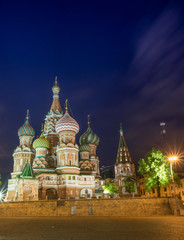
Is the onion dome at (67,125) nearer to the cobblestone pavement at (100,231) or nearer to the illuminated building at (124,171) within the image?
the illuminated building at (124,171)

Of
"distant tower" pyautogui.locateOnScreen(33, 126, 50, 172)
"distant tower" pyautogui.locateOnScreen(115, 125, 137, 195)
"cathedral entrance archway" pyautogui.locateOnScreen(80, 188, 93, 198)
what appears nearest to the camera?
"cathedral entrance archway" pyautogui.locateOnScreen(80, 188, 93, 198)

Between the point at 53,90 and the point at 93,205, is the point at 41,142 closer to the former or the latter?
the point at 53,90

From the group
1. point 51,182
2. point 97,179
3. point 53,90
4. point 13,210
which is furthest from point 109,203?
point 53,90

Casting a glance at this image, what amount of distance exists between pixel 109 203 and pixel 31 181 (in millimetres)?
19793

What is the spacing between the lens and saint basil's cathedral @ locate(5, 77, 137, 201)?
43.1 m

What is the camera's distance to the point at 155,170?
3108cm

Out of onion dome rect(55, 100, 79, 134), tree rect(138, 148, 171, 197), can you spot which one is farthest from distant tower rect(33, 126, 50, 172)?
tree rect(138, 148, 171, 197)

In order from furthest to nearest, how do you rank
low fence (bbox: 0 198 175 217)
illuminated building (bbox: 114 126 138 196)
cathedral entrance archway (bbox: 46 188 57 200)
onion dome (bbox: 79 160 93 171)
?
1. illuminated building (bbox: 114 126 138 196)
2. onion dome (bbox: 79 160 93 171)
3. cathedral entrance archway (bbox: 46 188 57 200)
4. low fence (bbox: 0 198 175 217)

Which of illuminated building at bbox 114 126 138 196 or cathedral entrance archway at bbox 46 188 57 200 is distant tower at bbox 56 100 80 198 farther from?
illuminated building at bbox 114 126 138 196

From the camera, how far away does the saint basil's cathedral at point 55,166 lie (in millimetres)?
43094

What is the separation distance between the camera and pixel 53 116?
62062 mm

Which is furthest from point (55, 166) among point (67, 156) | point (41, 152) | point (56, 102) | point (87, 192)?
point (56, 102)

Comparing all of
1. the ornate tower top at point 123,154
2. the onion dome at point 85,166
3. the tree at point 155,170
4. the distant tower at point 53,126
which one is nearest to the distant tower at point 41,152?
the distant tower at point 53,126

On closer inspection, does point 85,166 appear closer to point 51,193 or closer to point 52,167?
point 52,167
